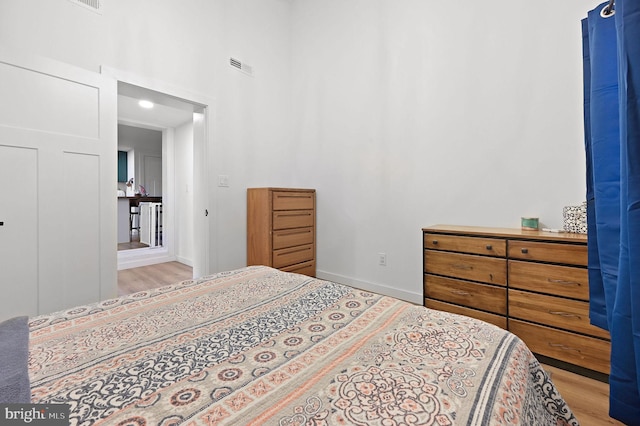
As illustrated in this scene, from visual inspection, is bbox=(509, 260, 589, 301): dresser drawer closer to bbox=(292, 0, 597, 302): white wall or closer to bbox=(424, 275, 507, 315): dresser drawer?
bbox=(424, 275, 507, 315): dresser drawer

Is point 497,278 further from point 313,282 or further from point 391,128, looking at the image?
point 391,128

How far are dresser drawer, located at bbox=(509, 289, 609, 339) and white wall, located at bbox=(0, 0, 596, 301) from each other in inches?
27.4

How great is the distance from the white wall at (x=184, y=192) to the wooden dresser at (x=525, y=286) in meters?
3.83

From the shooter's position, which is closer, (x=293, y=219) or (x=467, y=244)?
(x=467, y=244)

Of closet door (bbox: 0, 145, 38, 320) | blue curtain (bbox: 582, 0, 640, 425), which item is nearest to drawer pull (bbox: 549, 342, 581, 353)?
blue curtain (bbox: 582, 0, 640, 425)

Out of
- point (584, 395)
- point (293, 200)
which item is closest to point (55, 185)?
point (293, 200)

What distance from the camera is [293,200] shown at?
10.9 feet

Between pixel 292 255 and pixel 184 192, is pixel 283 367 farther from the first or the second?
pixel 184 192

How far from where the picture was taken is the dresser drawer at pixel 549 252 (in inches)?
67.3

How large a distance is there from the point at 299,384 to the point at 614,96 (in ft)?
4.99

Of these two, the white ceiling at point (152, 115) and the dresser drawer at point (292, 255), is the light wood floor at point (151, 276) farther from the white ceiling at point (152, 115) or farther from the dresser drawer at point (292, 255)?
the white ceiling at point (152, 115)

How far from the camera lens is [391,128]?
299 centimetres

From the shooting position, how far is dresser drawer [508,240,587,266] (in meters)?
1.71

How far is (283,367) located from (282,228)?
2505 millimetres
